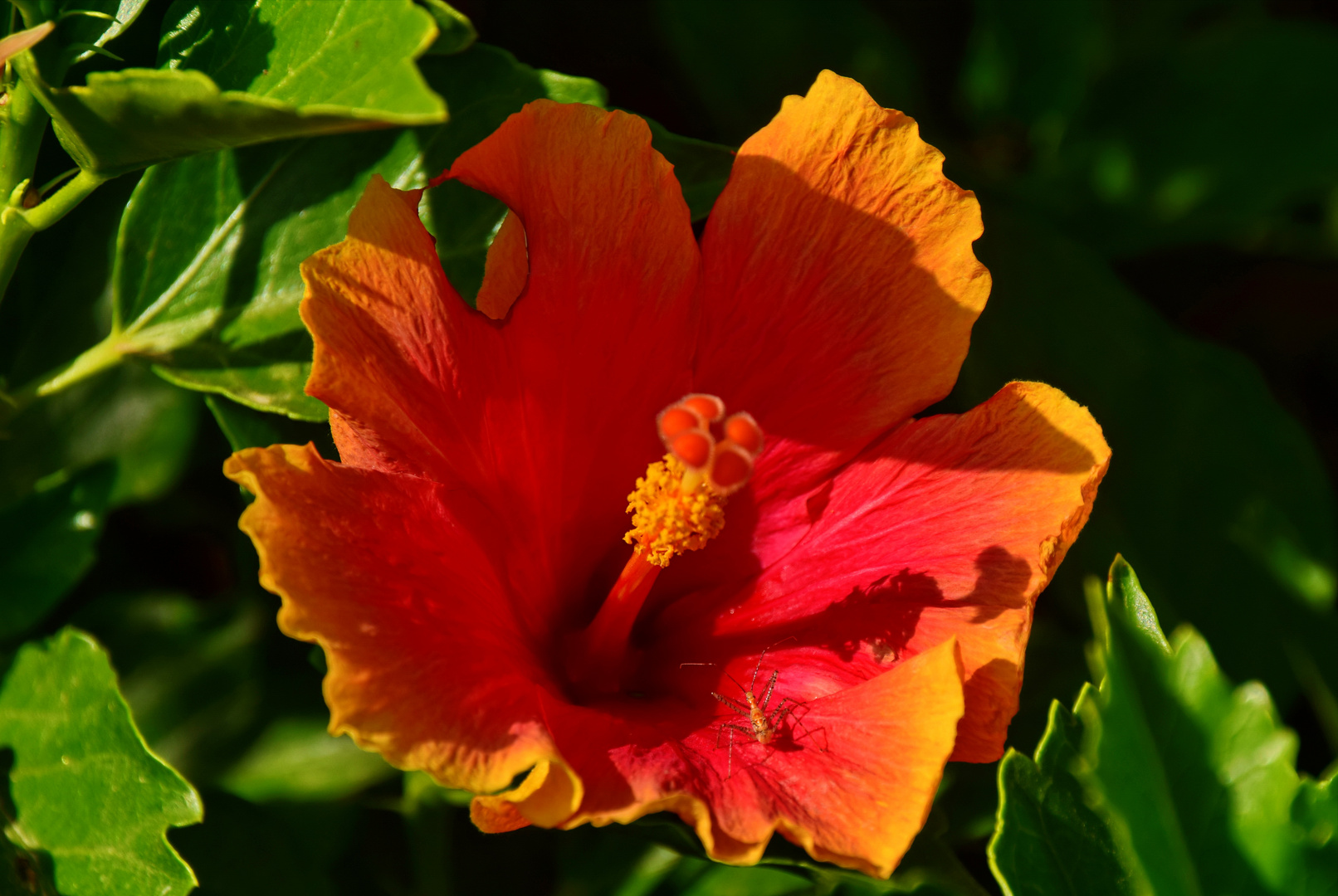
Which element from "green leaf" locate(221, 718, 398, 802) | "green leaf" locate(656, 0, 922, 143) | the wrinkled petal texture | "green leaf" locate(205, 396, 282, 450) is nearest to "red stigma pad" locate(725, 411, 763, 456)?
the wrinkled petal texture

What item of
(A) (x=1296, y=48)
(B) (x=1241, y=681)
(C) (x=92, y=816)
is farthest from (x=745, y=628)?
(A) (x=1296, y=48)

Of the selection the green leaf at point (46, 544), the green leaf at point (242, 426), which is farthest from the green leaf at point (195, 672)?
the green leaf at point (242, 426)

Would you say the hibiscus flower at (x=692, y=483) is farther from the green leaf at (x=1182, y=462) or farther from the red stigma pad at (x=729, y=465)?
the green leaf at (x=1182, y=462)

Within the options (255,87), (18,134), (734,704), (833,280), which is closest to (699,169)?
(833,280)

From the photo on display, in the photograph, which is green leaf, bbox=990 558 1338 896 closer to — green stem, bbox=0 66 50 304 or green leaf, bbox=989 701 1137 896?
green leaf, bbox=989 701 1137 896

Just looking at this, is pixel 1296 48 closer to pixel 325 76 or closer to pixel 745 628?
pixel 745 628

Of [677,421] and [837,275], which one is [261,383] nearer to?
[677,421]
